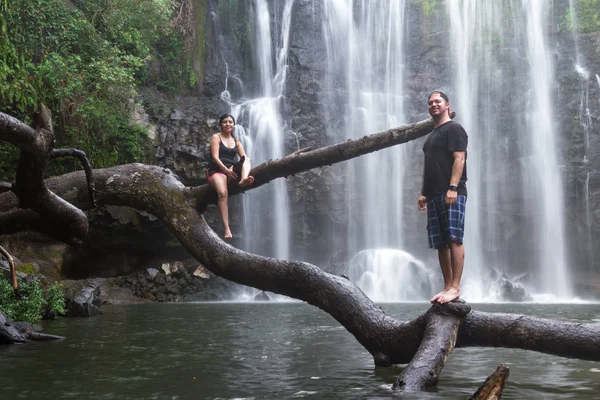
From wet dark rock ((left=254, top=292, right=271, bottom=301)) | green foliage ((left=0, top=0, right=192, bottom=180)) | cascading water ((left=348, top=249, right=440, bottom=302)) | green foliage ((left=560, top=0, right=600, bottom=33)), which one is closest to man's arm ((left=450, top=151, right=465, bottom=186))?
green foliage ((left=0, top=0, right=192, bottom=180))

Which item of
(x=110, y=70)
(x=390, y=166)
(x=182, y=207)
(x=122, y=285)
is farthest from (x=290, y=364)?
(x=390, y=166)

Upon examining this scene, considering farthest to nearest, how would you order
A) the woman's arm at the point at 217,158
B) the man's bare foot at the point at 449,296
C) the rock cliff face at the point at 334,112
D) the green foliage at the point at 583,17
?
1. the green foliage at the point at 583,17
2. the rock cliff face at the point at 334,112
3. the woman's arm at the point at 217,158
4. the man's bare foot at the point at 449,296

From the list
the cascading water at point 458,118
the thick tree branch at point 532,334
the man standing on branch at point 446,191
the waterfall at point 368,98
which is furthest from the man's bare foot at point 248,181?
the waterfall at point 368,98

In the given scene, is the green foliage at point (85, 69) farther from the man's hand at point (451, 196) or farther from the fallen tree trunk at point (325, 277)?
the man's hand at point (451, 196)

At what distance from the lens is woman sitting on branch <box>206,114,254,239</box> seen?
6.50 m

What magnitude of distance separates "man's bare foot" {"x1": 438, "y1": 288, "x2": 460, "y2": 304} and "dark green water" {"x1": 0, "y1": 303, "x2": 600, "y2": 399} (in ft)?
2.16

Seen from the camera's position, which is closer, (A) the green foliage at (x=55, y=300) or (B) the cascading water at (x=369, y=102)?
(A) the green foliage at (x=55, y=300)

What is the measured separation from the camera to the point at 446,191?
511 cm

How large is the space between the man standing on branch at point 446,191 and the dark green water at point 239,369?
961 millimetres

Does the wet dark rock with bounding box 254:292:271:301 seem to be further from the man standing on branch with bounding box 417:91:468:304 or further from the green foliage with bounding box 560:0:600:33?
the green foliage with bounding box 560:0:600:33

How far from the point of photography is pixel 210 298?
20.5m

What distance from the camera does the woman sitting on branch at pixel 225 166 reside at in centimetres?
650

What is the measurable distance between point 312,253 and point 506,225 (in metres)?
8.05

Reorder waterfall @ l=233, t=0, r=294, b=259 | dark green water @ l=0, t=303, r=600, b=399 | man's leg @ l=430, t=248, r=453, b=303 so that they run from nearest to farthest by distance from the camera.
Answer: dark green water @ l=0, t=303, r=600, b=399 → man's leg @ l=430, t=248, r=453, b=303 → waterfall @ l=233, t=0, r=294, b=259
